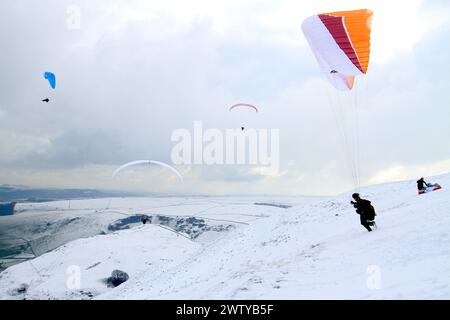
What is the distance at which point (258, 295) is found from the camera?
1092cm

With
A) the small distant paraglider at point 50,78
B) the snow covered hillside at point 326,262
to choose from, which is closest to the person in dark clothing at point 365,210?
the snow covered hillside at point 326,262

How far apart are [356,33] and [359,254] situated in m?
11.3

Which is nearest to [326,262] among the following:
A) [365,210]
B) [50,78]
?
[365,210]

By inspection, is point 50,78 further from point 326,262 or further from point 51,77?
point 326,262

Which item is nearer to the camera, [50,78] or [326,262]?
[326,262]

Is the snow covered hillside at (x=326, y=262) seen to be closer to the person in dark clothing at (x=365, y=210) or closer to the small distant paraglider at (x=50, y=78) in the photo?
the person in dark clothing at (x=365, y=210)

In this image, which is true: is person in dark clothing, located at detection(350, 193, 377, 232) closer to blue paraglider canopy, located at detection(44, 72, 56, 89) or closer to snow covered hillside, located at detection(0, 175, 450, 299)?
snow covered hillside, located at detection(0, 175, 450, 299)

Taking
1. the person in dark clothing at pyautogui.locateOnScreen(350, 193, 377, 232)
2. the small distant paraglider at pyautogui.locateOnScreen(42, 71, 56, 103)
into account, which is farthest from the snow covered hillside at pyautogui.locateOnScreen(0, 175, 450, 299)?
the small distant paraglider at pyautogui.locateOnScreen(42, 71, 56, 103)

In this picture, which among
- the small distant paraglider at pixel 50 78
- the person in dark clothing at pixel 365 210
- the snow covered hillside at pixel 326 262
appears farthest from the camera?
the small distant paraglider at pixel 50 78

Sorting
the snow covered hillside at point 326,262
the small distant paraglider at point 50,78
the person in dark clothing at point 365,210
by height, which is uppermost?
the small distant paraglider at point 50,78

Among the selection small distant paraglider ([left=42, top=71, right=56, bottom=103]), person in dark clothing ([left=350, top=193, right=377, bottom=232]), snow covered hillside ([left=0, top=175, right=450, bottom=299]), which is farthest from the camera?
small distant paraglider ([left=42, top=71, right=56, bottom=103])
